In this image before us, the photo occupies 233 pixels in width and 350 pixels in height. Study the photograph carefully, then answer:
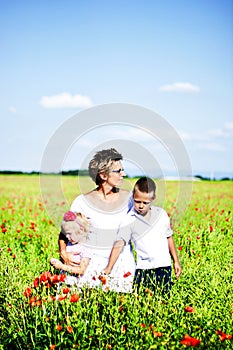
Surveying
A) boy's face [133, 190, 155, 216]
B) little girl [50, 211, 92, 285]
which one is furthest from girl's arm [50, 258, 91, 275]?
boy's face [133, 190, 155, 216]

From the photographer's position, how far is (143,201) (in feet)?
15.7

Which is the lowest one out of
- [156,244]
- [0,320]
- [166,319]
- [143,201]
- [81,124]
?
[0,320]

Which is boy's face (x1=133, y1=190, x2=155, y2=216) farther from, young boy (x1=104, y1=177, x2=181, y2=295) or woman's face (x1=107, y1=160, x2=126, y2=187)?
woman's face (x1=107, y1=160, x2=126, y2=187)

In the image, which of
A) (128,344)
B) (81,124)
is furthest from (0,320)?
(81,124)

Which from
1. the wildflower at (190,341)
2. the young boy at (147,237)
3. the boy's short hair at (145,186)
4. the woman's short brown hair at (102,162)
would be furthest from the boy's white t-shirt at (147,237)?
the wildflower at (190,341)

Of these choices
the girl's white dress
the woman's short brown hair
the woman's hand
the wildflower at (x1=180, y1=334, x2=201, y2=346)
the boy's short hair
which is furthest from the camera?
the woman's short brown hair

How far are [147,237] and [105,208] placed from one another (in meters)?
0.65

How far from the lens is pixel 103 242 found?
5.07 m

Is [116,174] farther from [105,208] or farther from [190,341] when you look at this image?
[190,341]

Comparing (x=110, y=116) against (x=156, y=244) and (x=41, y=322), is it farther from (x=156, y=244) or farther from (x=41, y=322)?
(x=41, y=322)

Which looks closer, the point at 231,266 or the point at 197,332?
the point at 197,332

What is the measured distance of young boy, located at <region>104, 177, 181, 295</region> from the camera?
4.79 metres

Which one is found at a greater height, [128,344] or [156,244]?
[156,244]

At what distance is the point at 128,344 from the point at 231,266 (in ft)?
8.20
